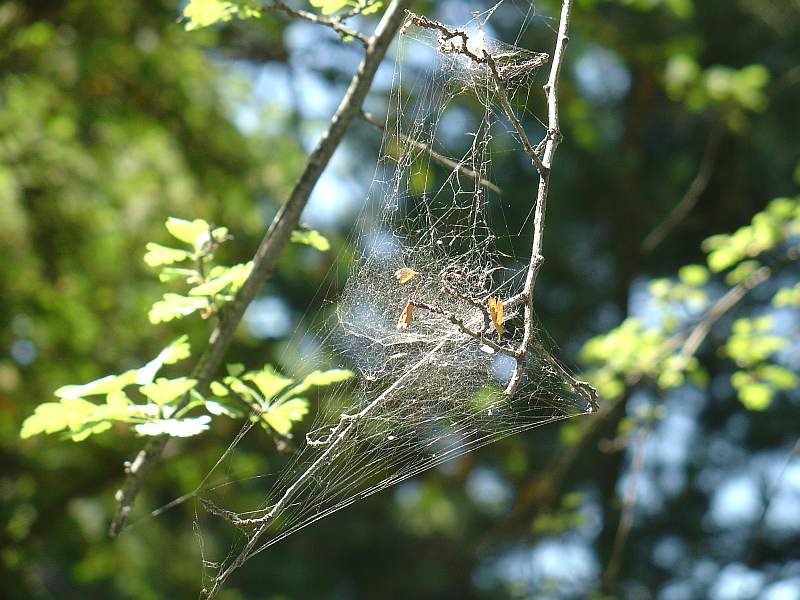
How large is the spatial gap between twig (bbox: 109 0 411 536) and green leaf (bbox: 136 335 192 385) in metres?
0.10

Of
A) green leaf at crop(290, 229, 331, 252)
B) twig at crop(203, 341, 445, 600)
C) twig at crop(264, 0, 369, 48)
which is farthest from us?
green leaf at crop(290, 229, 331, 252)

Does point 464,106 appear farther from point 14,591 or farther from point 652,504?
point 14,591

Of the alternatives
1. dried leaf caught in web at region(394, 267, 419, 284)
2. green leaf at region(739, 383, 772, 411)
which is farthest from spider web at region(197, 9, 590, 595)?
green leaf at region(739, 383, 772, 411)

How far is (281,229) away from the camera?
2.05 m

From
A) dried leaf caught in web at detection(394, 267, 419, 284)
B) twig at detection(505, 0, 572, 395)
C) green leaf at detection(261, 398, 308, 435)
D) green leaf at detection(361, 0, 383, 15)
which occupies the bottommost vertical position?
green leaf at detection(261, 398, 308, 435)

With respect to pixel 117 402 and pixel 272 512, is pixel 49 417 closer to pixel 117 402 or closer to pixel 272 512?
pixel 117 402

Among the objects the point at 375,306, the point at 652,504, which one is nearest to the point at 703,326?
the point at 375,306

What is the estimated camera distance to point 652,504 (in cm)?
732

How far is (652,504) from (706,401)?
3.61 ft

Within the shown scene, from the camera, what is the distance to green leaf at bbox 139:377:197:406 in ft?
5.65

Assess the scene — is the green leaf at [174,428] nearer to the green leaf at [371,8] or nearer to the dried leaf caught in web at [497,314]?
the dried leaf caught in web at [497,314]

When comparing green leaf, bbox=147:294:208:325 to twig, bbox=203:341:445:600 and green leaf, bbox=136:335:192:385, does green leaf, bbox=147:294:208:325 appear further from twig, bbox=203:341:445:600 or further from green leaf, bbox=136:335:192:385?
twig, bbox=203:341:445:600

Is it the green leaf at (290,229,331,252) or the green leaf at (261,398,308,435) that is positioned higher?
the green leaf at (290,229,331,252)

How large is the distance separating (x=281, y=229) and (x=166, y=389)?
20.7 inches
